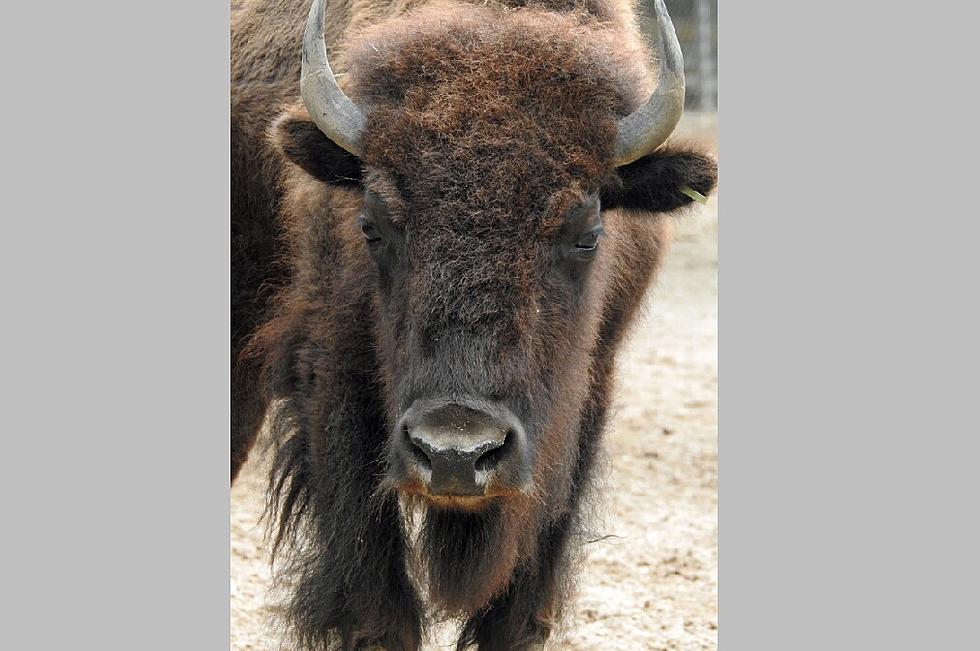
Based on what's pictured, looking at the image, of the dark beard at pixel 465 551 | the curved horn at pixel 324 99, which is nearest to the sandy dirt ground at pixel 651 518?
the dark beard at pixel 465 551

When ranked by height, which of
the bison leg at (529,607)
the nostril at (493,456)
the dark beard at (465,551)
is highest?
the nostril at (493,456)

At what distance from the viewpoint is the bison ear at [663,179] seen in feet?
18.2

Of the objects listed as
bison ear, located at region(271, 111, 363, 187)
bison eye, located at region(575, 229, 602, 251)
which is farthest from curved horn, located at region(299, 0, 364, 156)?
bison eye, located at region(575, 229, 602, 251)

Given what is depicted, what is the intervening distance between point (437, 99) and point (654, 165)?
98 cm

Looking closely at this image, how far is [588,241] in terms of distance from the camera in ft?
17.5

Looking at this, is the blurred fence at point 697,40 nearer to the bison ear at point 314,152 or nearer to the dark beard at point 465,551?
the bison ear at point 314,152

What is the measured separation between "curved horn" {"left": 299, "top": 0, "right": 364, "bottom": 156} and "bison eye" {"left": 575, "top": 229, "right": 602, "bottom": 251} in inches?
39.4

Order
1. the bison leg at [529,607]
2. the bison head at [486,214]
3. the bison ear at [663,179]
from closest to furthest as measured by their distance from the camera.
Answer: the bison head at [486,214]
the bison ear at [663,179]
the bison leg at [529,607]

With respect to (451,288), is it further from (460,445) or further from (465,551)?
(465,551)

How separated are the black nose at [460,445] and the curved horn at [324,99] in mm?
1262

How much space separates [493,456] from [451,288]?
658mm

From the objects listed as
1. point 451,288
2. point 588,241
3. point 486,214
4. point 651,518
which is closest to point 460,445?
point 451,288

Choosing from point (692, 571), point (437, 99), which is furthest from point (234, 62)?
point (692, 571)

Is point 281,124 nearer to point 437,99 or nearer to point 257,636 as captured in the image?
point 437,99
